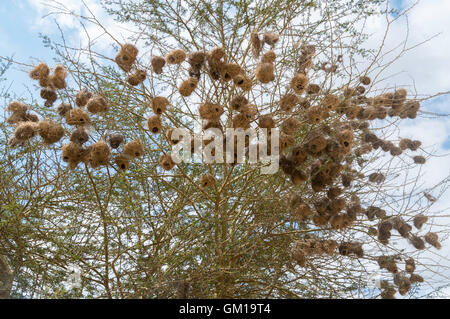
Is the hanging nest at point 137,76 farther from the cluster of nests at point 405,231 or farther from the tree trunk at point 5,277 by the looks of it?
the tree trunk at point 5,277

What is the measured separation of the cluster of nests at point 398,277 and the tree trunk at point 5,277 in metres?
3.25

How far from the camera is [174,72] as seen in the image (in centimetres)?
358

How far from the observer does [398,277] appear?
298cm

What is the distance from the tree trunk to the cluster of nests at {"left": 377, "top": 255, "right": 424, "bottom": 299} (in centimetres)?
325

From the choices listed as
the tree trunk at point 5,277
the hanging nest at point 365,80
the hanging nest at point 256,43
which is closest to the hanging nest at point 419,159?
the hanging nest at point 365,80

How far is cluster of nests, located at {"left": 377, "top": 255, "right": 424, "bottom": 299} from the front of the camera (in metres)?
2.94

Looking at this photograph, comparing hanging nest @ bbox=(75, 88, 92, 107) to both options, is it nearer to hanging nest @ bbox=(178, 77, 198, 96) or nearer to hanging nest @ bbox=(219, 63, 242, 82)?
hanging nest @ bbox=(178, 77, 198, 96)

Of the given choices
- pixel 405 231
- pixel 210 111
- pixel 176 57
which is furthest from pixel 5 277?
pixel 405 231

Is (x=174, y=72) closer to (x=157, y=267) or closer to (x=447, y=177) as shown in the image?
(x=157, y=267)

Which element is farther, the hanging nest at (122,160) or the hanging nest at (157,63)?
the hanging nest at (157,63)

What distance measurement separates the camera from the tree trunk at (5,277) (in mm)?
3635
